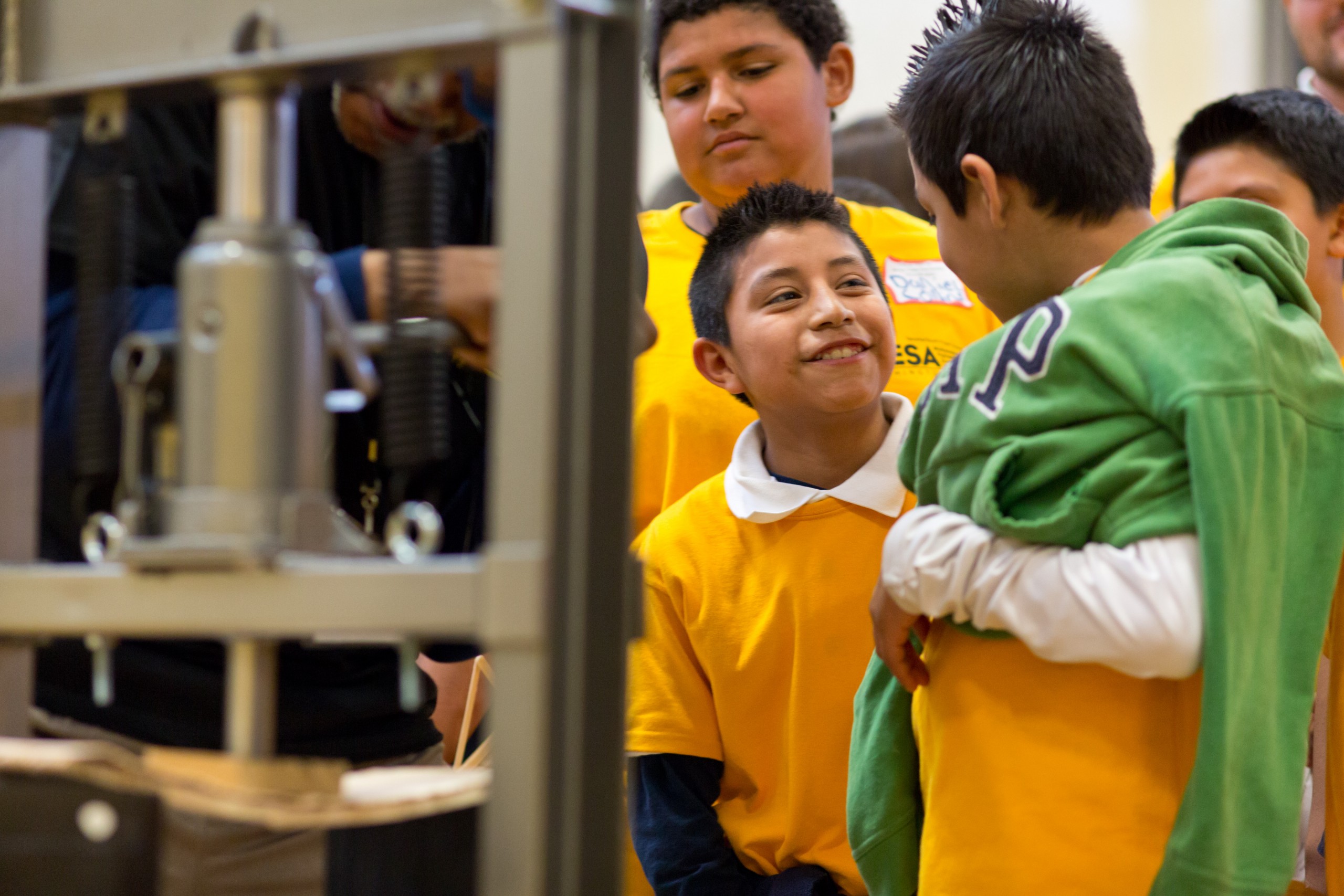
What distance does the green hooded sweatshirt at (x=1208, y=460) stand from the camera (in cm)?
108

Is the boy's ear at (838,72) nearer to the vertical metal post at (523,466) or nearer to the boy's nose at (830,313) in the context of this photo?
the boy's nose at (830,313)

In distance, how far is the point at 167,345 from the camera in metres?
0.85

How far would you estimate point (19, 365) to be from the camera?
1037 mm

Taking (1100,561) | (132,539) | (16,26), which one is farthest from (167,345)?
(1100,561)

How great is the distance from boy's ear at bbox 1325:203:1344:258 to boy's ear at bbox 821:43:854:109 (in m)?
0.81

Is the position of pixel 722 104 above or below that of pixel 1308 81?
below

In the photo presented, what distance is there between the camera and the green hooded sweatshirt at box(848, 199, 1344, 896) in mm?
1082

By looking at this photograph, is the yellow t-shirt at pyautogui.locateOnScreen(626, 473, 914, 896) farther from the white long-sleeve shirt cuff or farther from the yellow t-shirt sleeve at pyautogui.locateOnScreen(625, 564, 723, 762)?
the white long-sleeve shirt cuff

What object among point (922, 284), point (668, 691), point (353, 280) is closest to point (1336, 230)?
point (922, 284)

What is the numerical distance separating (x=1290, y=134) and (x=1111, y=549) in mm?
1153

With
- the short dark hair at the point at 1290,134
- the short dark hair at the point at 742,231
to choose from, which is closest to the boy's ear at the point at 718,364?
the short dark hair at the point at 742,231

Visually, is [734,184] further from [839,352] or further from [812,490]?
[812,490]

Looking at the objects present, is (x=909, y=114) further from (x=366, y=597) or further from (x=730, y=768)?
(x=366, y=597)

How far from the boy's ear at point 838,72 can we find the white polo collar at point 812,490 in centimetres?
83
